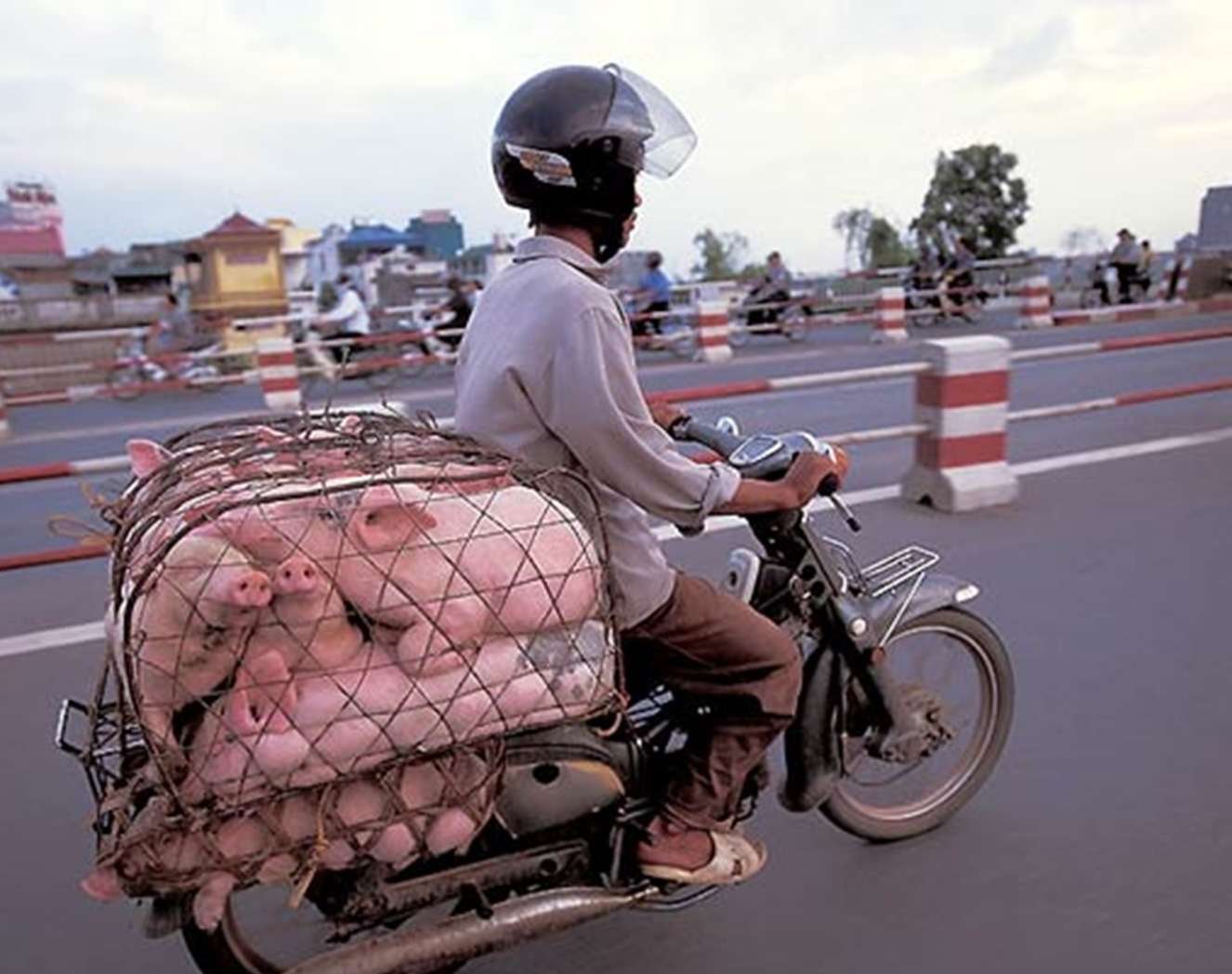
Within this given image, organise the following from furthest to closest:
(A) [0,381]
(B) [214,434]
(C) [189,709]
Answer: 1. (A) [0,381]
2. (B) [214,434]
3. (C) [189,709]

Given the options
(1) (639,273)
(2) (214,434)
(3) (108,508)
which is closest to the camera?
(3) (108,508)

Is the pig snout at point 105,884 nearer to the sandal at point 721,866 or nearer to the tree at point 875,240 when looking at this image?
the sandal at point 721,866

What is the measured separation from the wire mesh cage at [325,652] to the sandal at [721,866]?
21.4 inches

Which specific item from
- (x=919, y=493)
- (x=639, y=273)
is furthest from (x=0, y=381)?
(x=919, y=493)

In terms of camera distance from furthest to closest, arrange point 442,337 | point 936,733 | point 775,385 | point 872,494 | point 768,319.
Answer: point 768,319 < point 442,337 < point 872,494 < point 775,385 < point 936,733

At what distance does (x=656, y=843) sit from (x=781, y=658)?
0.47 m

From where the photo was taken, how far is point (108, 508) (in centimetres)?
201

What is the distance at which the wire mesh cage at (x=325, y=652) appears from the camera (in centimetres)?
173

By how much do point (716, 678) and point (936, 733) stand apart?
0.87 m

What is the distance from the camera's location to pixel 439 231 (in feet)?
214

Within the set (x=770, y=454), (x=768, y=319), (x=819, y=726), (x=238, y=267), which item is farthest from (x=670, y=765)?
(x=238, y=267)

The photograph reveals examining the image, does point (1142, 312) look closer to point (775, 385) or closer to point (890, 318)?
point (890, 318)

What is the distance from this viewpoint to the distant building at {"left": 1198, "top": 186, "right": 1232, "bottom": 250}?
2495cm

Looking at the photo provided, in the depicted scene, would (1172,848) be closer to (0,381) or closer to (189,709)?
(189,709)
